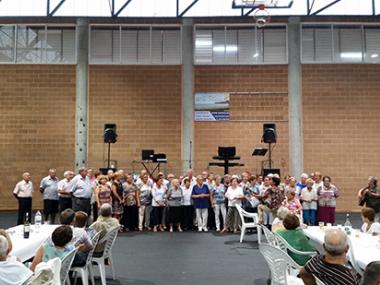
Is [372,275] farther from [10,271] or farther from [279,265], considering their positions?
[10,271]

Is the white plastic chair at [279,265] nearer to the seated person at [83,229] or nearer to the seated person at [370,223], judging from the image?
the seated person at [370,223]

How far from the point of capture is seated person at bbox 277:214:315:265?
382 centimetres

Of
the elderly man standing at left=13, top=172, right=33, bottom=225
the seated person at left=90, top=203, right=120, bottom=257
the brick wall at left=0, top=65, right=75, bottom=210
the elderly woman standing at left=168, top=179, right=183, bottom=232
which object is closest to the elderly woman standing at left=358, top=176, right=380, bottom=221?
the elderly woman standing at left=168, top=179, right=183, bottom=232

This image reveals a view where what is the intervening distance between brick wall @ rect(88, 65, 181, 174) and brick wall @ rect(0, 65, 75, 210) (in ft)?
2.70

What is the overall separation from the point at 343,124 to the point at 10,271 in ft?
36.4

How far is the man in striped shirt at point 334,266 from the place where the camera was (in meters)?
2.37

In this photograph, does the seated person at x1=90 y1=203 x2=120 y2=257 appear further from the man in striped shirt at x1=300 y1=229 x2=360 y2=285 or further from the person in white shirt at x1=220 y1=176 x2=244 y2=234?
the person in white shirt at x1=220 y1=176 x2=244 y2=234

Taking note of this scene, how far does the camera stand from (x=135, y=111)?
12133 mm

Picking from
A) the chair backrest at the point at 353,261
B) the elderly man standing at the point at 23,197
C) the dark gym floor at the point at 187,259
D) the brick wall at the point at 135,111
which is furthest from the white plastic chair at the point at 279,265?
the brick wall at the point at 135,111

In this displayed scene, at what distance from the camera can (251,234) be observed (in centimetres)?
780

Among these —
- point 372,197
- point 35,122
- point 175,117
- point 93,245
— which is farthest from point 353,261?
point 35,122

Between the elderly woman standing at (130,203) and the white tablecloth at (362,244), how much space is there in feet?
13.6

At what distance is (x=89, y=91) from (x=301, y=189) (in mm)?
7227

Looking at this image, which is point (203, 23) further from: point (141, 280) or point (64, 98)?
point (141, 280)
